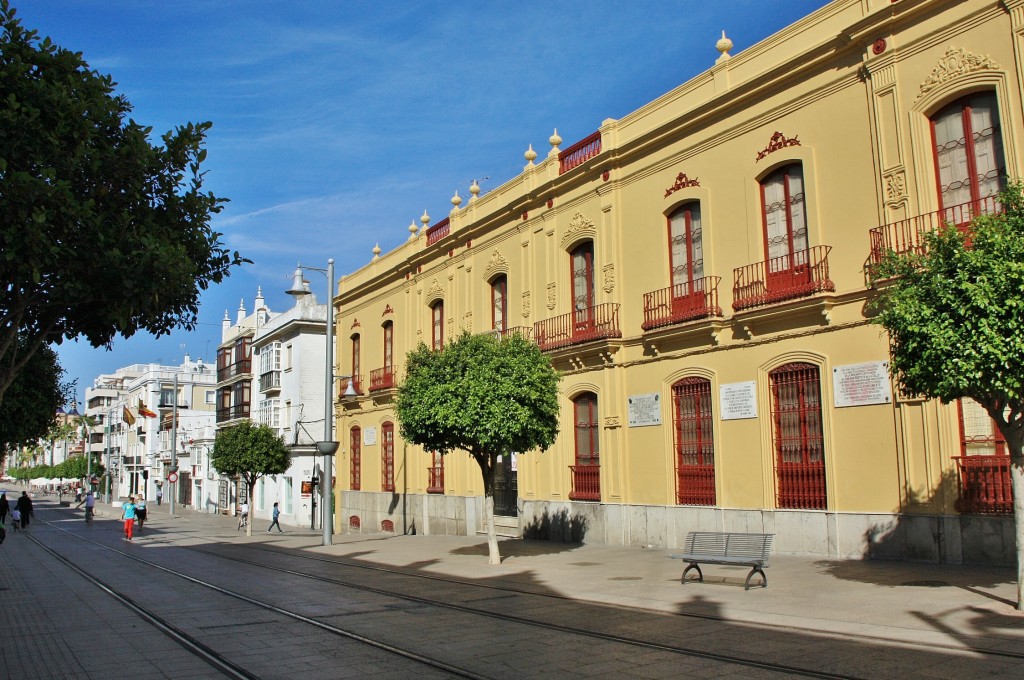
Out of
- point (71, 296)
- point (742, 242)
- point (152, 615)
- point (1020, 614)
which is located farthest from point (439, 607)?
point (742, 242)

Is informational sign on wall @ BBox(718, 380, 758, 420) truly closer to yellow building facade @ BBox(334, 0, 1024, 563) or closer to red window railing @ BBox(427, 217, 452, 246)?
yellow building facade @ BBox(334, 0, 1024, 563)

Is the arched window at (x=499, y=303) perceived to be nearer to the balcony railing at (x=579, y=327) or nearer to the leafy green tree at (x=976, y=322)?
the balcony railing at (x=579, y=327)

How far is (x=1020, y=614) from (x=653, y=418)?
1089 centimetres

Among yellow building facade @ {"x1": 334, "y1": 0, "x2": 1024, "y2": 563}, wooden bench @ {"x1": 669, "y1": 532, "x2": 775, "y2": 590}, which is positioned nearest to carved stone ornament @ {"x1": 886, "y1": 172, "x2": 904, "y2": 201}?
yellow building facade @ {"x1": 334, "y1": 0, "x2": 1024, "y2": 563}

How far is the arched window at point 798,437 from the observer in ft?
53.6

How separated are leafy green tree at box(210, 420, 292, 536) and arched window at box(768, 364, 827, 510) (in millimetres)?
23774

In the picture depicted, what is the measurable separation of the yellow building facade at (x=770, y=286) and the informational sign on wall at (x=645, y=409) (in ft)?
0.24

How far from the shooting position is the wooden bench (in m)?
12.5

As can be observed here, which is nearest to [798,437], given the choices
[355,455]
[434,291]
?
[434,291]

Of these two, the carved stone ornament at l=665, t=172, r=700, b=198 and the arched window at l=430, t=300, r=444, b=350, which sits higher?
the carved stone ornament at l=665, t=172, r=700, b=198

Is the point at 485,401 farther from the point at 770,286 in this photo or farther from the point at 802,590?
the point at 802,590

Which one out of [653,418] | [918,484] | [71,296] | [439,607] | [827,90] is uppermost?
[827,90]

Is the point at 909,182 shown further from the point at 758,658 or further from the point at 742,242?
the point at 758,658

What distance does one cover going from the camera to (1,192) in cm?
859
